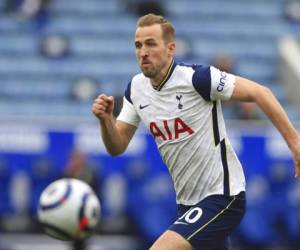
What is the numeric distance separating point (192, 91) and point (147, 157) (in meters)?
5.51

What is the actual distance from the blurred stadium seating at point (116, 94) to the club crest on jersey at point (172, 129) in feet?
17.5

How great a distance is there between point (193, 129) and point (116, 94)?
7.11m

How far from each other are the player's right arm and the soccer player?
0.01 m

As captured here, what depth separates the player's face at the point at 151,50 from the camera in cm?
717

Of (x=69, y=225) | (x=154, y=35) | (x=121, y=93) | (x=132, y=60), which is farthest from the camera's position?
(x=132, y=60)

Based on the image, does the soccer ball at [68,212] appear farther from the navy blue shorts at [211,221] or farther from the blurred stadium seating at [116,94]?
the blurred stadium seating at [116,94]

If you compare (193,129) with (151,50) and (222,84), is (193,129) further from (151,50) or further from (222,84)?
(151,50)

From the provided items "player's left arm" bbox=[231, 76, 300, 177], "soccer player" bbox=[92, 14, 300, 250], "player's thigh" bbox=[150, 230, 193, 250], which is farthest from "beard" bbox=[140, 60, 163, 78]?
"player's thigh" bbox=[150, 230, 193, 250]

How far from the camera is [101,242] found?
12.9 m

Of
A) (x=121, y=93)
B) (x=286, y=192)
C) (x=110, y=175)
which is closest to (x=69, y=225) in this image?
(x=110, y=175)

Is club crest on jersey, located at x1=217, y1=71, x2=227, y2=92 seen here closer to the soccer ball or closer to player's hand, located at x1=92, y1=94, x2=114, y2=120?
player's hand, located at x1=92, y1=94, x2=114, y2=120

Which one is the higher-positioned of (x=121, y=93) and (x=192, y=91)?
(x=192, y=91)

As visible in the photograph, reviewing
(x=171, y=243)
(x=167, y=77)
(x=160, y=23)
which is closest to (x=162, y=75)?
(x=167, y=77)

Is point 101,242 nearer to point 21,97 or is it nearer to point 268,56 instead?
point 21,97
